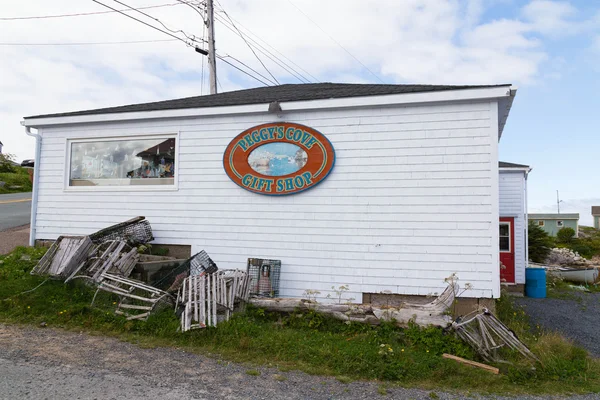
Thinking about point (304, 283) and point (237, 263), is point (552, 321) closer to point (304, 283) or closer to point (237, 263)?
point (304, 283)

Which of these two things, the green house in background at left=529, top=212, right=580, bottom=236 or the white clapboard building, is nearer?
the white clapboard building

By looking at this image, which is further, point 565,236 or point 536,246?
point 565,236

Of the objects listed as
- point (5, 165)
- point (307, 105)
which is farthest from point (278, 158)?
point (5, 165)

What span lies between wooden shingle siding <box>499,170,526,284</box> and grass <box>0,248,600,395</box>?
608 cm

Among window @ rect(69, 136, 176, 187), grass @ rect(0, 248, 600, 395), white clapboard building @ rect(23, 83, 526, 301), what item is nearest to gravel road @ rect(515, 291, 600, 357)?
grass @ rect(0, 248, 600, 395)

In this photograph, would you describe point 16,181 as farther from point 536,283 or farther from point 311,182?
point 536,283

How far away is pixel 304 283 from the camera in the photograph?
789 centimetres

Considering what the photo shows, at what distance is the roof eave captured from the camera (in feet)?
23.4

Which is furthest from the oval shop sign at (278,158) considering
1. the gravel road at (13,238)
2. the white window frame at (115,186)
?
the gravel road at (13,238)

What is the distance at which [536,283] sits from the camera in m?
12.4

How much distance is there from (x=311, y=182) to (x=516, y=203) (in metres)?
8.18

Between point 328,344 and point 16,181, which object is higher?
point 16,181

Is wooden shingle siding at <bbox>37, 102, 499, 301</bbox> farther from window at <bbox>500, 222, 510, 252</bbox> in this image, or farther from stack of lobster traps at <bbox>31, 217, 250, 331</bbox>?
window at <bbox>500, 222, 510, 252</bbox>

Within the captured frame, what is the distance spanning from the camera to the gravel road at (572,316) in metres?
7.50
